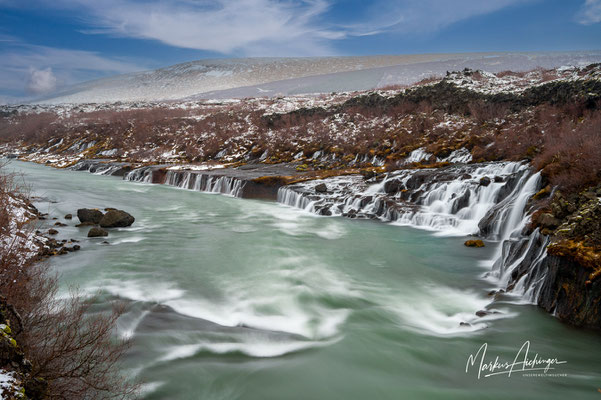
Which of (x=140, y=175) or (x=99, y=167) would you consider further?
(x=99, y=167)

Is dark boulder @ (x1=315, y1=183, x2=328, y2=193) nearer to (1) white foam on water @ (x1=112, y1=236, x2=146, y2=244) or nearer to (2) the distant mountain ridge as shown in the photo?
(1) white foam on water @ (x1=112, y1=236, x2=146, y2=244)

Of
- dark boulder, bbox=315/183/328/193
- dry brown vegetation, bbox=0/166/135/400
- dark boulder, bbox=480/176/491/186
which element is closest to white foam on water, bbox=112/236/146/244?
dry brown vegetation, bbox=0/166/135/400

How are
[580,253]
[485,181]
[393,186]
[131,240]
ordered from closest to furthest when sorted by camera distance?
1. [580,253]
2. [131,240]
3. [485,181]
4. [393,186]

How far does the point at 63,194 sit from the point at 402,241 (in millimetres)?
18285

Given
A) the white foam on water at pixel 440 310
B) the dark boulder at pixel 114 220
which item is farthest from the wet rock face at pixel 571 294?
the dark boulder at pixel 114 220

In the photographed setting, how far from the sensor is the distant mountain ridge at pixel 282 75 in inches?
2197

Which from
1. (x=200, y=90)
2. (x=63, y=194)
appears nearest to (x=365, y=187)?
(x=63, y=194)

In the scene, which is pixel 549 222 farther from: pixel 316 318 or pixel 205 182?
pixel 205 182

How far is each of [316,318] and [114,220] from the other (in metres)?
9.63

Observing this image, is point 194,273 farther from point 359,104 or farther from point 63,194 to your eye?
point 359,104

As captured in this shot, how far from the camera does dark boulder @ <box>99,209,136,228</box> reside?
1289 cm

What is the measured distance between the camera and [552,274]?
20.3ft

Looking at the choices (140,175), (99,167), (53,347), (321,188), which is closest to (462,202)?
(321,188)

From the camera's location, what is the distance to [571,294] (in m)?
5.84
